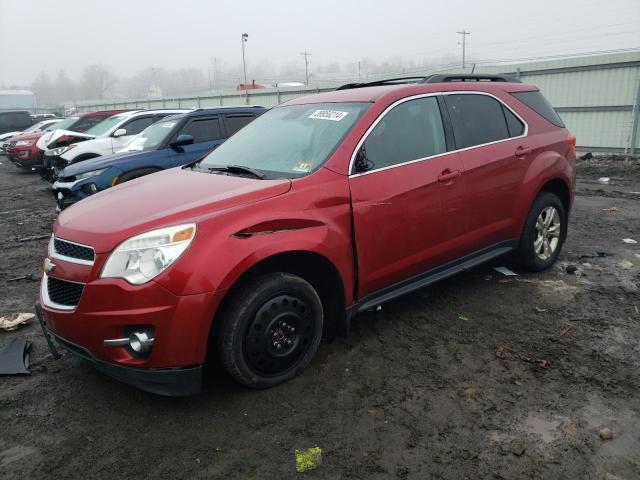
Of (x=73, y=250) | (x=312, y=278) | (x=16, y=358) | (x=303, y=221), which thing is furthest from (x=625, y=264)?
(x=16, y=358)

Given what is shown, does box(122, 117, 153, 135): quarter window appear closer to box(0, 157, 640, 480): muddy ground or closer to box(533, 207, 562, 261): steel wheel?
box(0, 157, 640, 480): muddy ground

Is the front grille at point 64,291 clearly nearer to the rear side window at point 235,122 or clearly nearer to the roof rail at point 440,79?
the roof rail at point 440,79

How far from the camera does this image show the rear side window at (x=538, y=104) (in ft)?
15.4

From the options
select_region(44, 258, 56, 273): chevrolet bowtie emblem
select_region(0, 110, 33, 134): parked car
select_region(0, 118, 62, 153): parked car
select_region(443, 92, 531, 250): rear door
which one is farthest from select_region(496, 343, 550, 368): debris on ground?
select_region(0, 110, 33, 134): parked car

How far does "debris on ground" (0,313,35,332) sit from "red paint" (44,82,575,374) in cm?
138

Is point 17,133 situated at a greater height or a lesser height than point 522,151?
lesser

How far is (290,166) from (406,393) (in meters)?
1.65

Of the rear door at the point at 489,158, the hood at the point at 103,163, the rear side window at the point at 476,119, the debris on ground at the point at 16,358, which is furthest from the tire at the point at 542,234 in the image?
the hood at the point at 103,163

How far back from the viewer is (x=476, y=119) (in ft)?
13.8

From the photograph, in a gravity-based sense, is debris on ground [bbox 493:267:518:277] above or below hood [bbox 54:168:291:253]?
below

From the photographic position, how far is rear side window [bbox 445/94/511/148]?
4.03 metres

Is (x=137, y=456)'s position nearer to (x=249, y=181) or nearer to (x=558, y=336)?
(x=249, y=181)

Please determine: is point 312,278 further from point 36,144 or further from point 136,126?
point 36,144

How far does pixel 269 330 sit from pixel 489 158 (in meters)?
2.36
